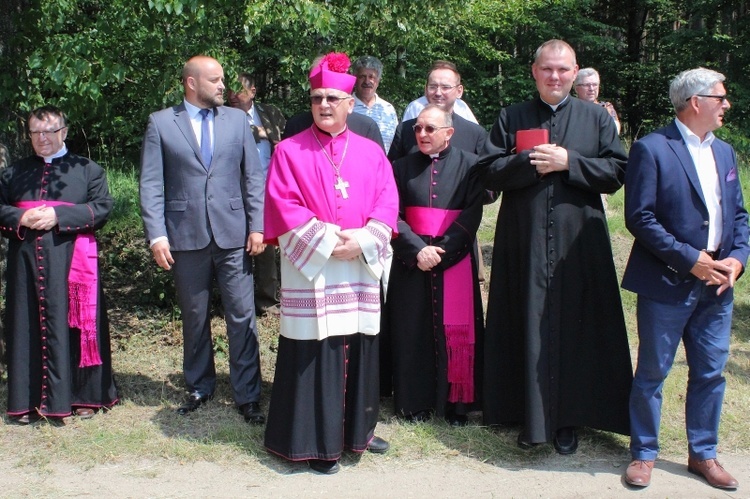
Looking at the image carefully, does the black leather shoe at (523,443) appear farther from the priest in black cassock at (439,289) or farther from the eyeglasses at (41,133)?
the eyeglasses at (41,133)

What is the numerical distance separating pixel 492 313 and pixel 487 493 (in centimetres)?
110

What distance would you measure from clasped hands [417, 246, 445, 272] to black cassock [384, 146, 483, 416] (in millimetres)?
102

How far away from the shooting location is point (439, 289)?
212 inches

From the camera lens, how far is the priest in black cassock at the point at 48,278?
17.7 feet

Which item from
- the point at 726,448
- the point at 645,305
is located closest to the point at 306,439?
the point at 645,305

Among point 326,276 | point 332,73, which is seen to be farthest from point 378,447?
point 332,73

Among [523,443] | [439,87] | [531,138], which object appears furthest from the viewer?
[439,87]

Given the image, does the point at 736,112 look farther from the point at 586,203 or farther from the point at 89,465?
the point at 89,465

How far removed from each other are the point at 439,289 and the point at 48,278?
250cm

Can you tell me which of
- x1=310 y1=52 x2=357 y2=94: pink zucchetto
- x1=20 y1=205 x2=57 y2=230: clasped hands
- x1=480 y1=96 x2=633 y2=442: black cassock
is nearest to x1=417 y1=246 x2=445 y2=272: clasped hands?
x1=480 y1=96 x2=633 y2=442: black cassock

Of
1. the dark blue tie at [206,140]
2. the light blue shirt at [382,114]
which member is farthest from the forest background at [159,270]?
the dark blue tie at [206,140]

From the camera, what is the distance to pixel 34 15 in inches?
253

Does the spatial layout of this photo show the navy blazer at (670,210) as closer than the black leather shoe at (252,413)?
Yes

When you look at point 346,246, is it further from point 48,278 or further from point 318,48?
point 318,48
